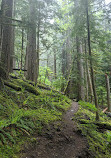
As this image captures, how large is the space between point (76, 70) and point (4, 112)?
305 inches

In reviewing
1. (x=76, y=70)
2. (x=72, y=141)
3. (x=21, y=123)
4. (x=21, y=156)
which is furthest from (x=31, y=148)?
(x=76, y=70)

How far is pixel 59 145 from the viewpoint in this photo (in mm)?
3113

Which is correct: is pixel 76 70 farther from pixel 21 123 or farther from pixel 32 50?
pixel 21 123

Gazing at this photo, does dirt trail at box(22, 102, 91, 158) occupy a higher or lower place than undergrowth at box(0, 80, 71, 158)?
lower

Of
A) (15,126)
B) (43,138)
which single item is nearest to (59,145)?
(43,138)

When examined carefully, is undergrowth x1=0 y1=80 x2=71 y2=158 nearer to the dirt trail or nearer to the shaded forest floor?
the shaded forest floor

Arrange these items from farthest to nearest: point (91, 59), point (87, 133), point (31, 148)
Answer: point (91, 59) → point (87, 133) → point (31, 148)

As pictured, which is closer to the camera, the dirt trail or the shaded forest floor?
the shaded forest floor

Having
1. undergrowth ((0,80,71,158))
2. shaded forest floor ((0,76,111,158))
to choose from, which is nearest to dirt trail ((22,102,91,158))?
shaded forest floor ((0,76,111,158))

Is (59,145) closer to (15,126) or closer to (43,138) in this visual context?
(43,138)

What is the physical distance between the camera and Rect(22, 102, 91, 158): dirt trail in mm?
2660

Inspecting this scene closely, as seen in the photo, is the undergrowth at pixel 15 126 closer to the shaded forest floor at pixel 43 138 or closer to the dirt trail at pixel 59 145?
the shaded forest floor at pixel 43 138

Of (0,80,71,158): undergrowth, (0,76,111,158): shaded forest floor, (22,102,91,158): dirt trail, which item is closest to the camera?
(0,80,71,158): undergrowth

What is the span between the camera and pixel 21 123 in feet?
10.6
